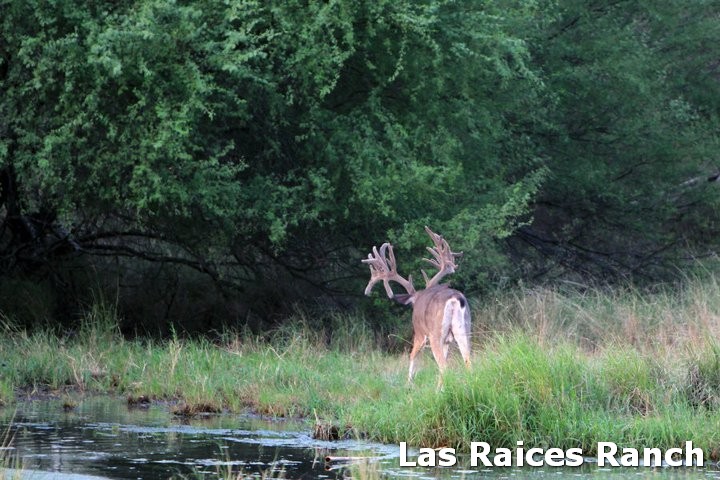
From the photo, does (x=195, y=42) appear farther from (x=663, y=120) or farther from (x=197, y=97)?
(x=663, y=120)

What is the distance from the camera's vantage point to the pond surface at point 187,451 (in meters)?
9.43

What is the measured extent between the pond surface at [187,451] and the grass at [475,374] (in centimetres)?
44

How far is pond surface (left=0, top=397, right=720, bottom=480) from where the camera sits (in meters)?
9.43

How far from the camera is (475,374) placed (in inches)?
428

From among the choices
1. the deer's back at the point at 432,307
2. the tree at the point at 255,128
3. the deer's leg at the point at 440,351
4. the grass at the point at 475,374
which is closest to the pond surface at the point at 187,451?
the grass at the point at 475,374

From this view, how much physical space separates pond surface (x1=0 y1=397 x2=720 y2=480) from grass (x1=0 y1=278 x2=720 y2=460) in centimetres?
44

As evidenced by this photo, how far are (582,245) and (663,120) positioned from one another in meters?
3.23

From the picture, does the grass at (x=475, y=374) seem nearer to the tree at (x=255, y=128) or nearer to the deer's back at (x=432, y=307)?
the deer's back at (x=432, y=307)

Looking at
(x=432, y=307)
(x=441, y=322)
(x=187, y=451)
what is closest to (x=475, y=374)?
(x=441, y=322)

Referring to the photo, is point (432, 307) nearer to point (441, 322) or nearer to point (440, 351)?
point (441, 322)

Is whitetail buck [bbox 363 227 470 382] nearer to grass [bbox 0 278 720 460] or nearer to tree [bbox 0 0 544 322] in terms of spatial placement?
grass [bbox 0 278 720 460]

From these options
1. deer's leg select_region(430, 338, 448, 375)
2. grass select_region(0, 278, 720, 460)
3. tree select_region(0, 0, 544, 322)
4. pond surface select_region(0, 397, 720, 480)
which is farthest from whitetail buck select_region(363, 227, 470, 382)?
tree select_region(0, 0, 544, 322)

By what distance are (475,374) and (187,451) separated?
243cm

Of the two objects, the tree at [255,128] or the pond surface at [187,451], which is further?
the tree at [255,128]
